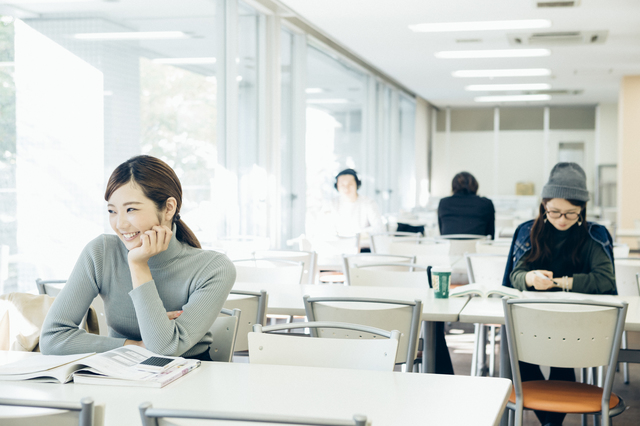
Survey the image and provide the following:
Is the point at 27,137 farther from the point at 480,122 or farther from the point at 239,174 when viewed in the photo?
the point at 480,122

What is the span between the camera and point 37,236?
348 centimetres

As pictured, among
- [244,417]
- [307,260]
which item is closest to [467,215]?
[307,260]

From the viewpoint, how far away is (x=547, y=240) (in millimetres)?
3072

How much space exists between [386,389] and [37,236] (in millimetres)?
2582

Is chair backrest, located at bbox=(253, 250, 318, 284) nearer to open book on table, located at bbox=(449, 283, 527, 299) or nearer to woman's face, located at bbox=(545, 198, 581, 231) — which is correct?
open book on table, located at bbox=(449, 283, 527, 299)

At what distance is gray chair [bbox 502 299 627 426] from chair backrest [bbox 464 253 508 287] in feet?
4.52

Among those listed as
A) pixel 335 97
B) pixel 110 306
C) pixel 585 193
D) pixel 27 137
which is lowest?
pixel 110 306

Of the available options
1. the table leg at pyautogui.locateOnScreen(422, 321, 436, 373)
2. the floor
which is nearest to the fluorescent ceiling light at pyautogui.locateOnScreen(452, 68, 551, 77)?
the floor

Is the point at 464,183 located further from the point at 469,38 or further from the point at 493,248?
the point at 469,38

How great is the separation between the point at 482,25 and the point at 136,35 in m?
3.70

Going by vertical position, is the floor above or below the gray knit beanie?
below

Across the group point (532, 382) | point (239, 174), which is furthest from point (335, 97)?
point (532, 382)

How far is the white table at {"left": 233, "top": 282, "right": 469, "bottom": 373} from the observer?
253 centimetres

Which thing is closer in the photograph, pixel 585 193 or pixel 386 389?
pixel 386 389
